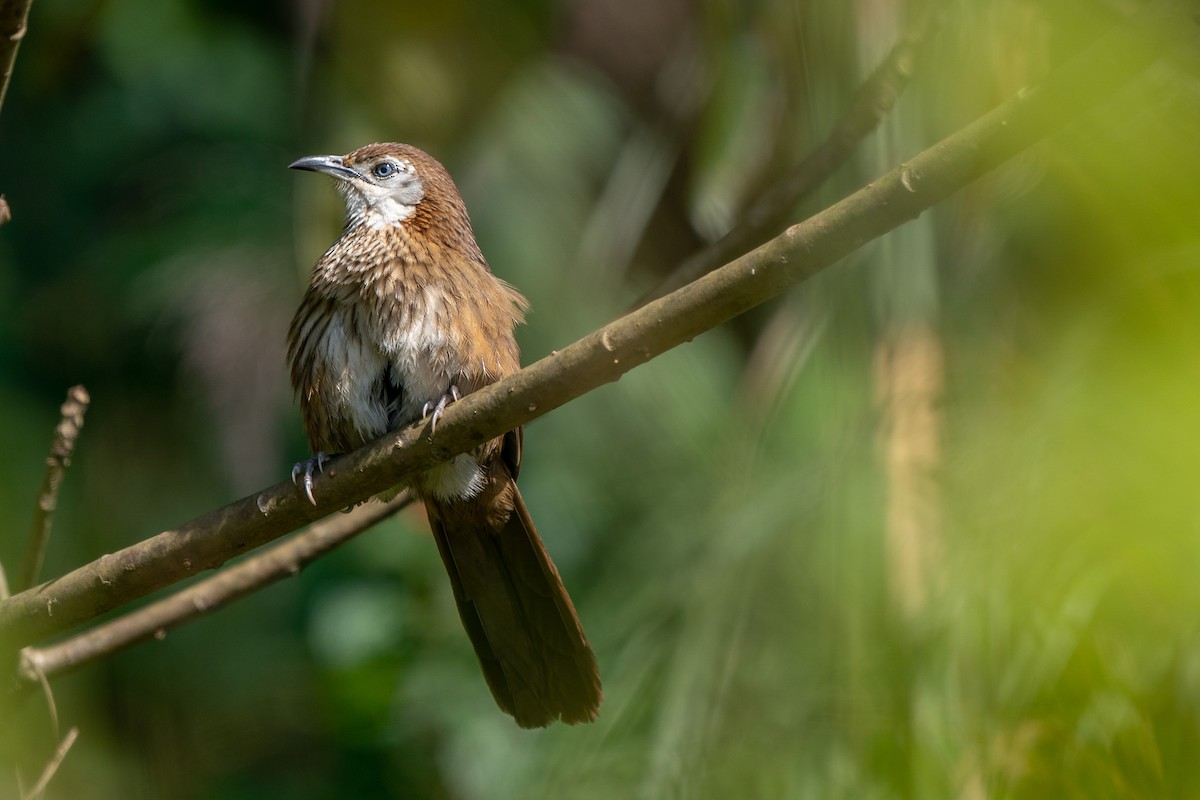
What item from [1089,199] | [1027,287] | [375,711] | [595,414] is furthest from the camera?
[595,414]

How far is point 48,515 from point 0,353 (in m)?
3.74

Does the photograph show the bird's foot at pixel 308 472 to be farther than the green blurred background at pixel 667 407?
Yes

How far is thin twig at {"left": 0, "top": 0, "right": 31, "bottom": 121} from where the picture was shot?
266 centimetres

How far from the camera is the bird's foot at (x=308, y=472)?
3.01 metres

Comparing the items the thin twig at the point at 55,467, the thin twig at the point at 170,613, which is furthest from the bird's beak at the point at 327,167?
the thin twig at the point at 55,467

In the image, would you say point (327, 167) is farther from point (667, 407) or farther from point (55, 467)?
point (667, 407)

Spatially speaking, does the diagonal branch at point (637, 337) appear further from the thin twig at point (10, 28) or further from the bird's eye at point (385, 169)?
the bird's eye at point (385, 169)

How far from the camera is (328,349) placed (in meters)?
3.85

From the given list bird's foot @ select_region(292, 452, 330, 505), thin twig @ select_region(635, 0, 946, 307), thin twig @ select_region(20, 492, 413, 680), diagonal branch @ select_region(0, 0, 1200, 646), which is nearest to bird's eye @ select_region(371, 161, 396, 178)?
thin twig @ select_region(635, 0, 946, 307)

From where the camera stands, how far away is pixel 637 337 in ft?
8.84

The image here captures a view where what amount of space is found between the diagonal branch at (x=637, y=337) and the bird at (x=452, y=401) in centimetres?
56

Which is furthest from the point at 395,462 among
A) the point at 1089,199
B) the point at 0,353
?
the point at 0,353

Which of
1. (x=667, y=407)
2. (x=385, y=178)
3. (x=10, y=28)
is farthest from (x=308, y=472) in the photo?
(x=667, y=407)

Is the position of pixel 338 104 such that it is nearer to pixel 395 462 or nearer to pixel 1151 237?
pixel 395 462
